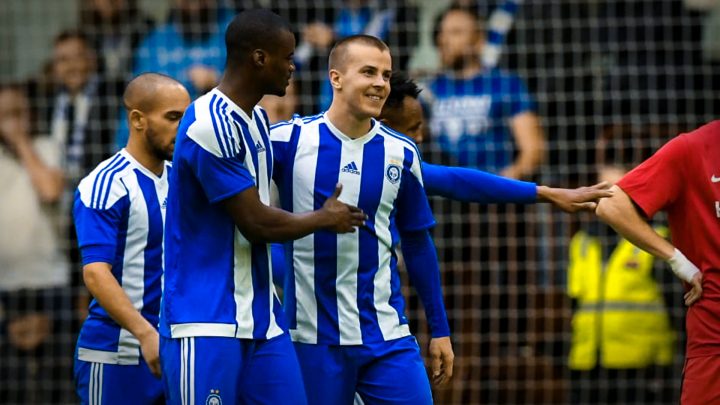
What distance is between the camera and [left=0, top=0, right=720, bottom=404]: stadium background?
8617mm

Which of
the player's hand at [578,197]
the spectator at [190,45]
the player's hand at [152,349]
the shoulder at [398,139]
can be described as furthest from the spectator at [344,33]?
the player's hand at [152,349]

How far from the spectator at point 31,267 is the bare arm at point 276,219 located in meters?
5.19

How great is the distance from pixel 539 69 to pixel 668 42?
85 centimetres

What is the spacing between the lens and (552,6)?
899 centimetres

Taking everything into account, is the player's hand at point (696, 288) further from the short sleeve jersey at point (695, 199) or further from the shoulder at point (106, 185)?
the shoulder at point (106, 185)

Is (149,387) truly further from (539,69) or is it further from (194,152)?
(539,69)

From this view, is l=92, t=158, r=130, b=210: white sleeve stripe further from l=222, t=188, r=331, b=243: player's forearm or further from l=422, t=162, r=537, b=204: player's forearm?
l=422, t=162, r=537, b=204: player's forearm

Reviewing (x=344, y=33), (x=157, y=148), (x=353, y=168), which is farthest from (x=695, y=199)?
(x=344, y=33)

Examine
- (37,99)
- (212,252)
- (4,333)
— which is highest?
(37,99)

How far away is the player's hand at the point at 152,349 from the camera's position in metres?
4.76

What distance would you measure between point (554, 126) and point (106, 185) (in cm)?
436

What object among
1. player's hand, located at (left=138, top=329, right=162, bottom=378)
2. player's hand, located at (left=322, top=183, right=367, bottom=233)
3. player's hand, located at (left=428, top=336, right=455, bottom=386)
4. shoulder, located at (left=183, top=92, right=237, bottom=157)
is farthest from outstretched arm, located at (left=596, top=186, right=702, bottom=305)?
player's hand, located at (left=138, top=329, right=162, bottom=378)

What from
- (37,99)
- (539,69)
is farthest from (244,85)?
(37,99)

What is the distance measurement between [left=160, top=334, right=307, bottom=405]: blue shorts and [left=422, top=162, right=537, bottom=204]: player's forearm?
1142 mm
